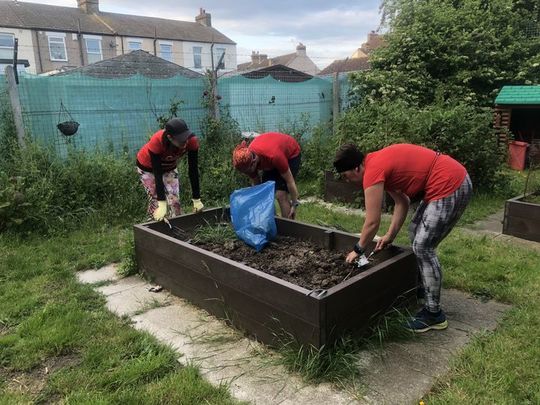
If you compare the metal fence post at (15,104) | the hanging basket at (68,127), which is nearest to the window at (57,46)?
the hanging basket at (68,127)

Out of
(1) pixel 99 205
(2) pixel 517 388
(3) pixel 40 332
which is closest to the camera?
(2) pixel 517 388

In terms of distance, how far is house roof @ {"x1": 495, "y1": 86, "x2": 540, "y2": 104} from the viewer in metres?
9.38

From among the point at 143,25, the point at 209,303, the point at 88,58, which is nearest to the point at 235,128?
the point at 209,303

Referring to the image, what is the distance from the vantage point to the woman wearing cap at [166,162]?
389cm

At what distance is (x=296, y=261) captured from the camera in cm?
351

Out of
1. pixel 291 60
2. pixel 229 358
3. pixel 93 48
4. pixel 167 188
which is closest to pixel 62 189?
pixel 167 188

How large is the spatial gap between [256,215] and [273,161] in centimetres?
54

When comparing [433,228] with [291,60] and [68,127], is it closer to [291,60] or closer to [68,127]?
[68,127]

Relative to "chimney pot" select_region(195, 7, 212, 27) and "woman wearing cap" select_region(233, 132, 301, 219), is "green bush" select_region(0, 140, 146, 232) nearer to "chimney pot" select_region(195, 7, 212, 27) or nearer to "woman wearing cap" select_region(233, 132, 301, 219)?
"woman wearing cap" select_region(233, 132, 301, 219)

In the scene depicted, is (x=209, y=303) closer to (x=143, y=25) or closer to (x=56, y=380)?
(x=56, y=380)

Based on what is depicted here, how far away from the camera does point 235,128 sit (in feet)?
27.0

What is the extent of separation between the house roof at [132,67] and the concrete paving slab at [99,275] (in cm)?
575

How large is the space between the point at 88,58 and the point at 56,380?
107 ft

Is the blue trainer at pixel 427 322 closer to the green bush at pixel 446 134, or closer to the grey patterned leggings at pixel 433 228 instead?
the grey patterned leggings at pixel 433 228
